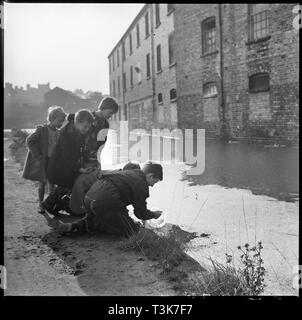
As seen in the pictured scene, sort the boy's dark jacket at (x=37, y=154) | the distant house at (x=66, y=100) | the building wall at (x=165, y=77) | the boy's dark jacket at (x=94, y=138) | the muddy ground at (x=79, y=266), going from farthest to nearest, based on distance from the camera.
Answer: the distant house at (x=66, y=100) < the building wall at (x=165, y=77) < the boy's dark jacket at (x=37, y=154) < the boy's dark jacket at (x=94, y=138) < the muddy ground at (x=79, y=266)

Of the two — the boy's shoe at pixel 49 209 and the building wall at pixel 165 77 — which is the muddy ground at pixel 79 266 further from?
the building wall at pixel 165 77

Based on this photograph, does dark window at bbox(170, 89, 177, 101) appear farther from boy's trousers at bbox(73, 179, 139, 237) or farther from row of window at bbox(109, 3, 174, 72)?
boy's trousers at bbox(73, 179, 139, 237)

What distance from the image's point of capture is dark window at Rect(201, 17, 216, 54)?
16.4m

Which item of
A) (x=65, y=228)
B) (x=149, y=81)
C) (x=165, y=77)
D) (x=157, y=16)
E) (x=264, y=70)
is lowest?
(x=65, y=228)

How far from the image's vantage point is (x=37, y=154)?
5758 mm

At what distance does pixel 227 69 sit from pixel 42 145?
11262mm

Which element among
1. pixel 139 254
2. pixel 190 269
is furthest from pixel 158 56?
pixel 190 269

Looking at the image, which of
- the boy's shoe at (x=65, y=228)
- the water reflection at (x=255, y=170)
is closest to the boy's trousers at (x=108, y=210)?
the boy's shoe at (x=65, y=228)

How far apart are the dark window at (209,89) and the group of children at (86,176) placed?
37.8 feet

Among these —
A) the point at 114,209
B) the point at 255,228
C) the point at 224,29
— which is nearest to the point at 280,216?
the point at 255,228

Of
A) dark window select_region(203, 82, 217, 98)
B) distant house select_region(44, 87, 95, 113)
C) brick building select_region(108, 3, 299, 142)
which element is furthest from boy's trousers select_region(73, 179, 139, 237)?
distant house select_region(44, 87, 95, 113)

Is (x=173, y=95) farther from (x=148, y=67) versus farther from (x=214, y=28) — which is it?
(x=148, y=67)

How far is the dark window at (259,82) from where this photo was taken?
1368 cm
